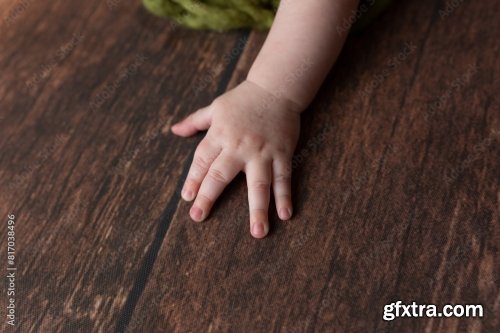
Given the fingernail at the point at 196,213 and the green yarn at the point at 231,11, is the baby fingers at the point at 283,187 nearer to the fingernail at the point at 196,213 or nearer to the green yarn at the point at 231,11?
the fingernail at the point at 196,213

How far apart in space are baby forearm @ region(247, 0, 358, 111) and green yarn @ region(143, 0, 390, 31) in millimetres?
69

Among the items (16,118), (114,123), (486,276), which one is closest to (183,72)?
(114,123)

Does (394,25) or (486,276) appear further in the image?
(394,25)

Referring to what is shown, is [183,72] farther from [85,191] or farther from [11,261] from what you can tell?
[11,261]

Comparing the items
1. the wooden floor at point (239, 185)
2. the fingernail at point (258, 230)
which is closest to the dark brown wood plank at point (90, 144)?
the wooden floor at point (239, 185)

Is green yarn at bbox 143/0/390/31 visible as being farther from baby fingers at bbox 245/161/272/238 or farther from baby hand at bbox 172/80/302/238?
baby fingers at bbox 245/161/272/238

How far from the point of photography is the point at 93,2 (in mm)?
859

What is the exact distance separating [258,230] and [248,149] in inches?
4.2

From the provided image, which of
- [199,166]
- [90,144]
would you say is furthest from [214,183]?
[90,144]

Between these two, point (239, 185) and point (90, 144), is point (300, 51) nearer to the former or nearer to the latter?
point (239, 185)

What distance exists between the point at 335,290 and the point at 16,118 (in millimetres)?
495

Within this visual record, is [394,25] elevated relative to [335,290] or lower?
elevated

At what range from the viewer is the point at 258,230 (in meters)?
0.63

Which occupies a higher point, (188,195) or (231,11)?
(231,11)
